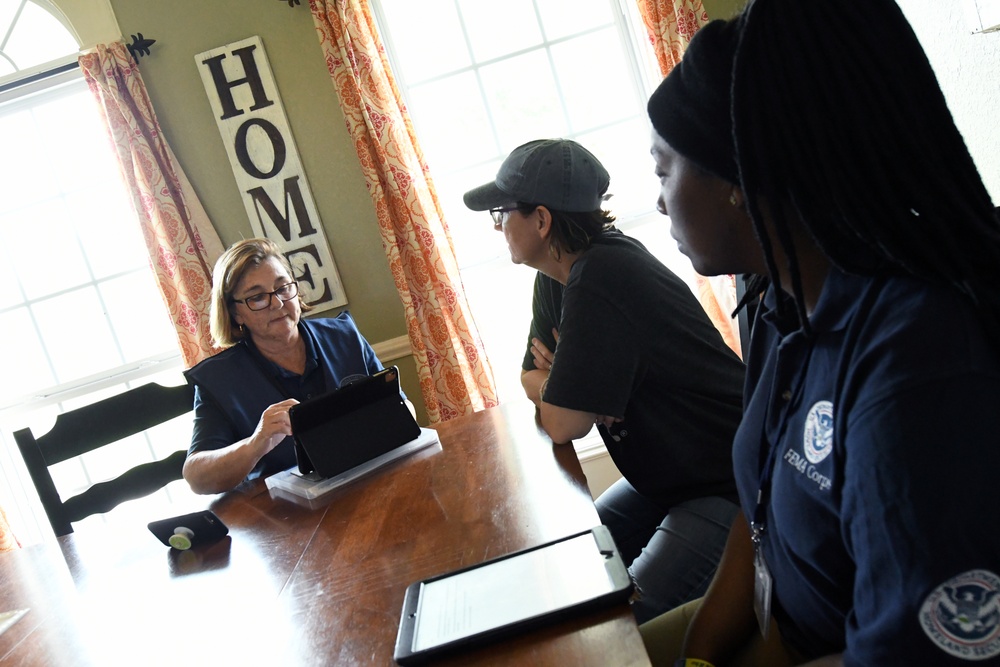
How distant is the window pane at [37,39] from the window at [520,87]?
1.28m

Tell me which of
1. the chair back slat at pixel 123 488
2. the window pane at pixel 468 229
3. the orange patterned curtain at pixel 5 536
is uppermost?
the window pane at pixel 468 229

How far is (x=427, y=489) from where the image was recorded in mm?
1522

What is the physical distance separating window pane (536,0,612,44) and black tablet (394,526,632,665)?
8.53 ft

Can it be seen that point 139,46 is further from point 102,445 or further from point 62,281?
point 102,445

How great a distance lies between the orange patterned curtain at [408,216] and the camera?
2.96m

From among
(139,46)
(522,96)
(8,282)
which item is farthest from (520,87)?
(8,282)

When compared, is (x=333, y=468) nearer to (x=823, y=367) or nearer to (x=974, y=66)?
(x=823, y=367)

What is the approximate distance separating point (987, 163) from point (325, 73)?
89.6 inches

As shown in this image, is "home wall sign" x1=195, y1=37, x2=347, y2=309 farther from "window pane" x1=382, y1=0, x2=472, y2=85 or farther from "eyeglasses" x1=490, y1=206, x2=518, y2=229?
"eyeglasses" x1=490, y1=206, x2=518, y2=229

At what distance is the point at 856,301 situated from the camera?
2.40ft

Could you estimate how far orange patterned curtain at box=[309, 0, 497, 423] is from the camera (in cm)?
296

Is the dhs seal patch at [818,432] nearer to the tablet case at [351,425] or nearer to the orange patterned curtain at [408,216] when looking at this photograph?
the tablet case at [351,425]

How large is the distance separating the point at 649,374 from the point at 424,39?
2.23 meters

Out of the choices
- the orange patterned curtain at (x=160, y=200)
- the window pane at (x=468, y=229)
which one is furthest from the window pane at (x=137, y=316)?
the window pane at (x=468, y=229)
